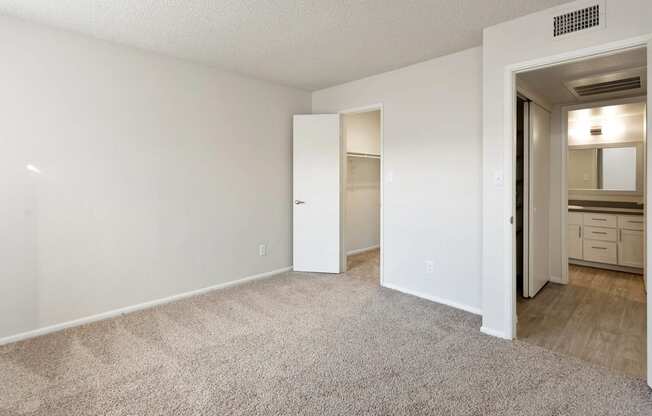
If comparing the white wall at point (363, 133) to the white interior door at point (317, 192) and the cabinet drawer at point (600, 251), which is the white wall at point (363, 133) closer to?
the white interior door at point (317, 192)

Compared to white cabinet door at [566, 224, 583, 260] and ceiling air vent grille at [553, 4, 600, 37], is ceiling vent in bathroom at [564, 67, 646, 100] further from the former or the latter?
white cabinet door at [566, 224, 583, 260]

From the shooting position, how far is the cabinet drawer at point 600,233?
15.0 feet

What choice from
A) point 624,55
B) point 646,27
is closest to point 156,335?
point 646,27

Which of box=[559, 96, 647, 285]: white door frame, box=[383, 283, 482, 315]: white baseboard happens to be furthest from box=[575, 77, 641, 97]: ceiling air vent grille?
box=[383, 283, 482, 315]: white baseboard

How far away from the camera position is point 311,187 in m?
4.44

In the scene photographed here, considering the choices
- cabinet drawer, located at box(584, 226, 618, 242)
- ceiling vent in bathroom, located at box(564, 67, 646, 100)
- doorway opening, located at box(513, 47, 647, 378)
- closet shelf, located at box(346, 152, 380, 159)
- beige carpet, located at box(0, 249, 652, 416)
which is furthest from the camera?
closet shelf, located at box(346, 152, 380, 159)

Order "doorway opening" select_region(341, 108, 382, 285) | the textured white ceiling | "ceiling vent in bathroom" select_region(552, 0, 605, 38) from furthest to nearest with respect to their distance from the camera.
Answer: "doorway opening" select_region(341, 108, 382, 285)
the textured white ceiling
"ceiling vent in bathroom" select_region(552, 0, 605, 38)

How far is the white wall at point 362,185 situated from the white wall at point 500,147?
285 centimetres

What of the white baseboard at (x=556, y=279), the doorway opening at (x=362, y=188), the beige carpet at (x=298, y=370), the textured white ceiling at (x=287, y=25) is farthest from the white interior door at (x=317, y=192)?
the white baseboard at (x=556, y=279)

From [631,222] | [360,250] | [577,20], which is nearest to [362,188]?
[360,250]

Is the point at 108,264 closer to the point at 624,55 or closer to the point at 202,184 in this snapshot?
the point at 202,184

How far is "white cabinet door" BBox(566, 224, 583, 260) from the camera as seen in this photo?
191 inches

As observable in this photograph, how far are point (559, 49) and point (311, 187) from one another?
2828 mm

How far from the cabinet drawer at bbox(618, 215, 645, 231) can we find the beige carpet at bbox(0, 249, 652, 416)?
3.10 metres
